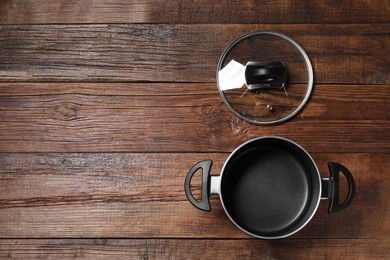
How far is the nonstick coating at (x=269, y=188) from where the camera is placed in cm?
90

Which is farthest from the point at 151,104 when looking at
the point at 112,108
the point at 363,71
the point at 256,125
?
the point at 363,71

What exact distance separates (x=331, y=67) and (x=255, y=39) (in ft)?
0.55

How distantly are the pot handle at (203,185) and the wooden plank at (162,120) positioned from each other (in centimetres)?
8

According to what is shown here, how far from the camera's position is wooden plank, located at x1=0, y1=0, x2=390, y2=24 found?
37.7 inches

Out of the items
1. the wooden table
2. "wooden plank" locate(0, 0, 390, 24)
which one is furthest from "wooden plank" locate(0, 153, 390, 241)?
"wooden plank" locate(0, 0, 390, 24)

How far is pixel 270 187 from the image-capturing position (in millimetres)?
900

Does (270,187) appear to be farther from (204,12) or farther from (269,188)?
(204,12)

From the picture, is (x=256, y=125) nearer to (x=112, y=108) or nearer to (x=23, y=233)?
(x=112, y=108)

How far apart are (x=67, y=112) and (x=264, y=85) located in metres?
0.40

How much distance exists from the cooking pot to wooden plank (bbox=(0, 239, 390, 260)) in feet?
0.16

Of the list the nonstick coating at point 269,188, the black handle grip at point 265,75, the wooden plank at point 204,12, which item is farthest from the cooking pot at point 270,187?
the wooden plank at point 204,12

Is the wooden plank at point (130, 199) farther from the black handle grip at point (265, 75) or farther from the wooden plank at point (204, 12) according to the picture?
the wooden plank at point (204, 12)

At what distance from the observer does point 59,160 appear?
3.09ft

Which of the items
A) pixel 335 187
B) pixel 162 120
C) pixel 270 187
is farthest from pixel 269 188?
pixel 162 120
